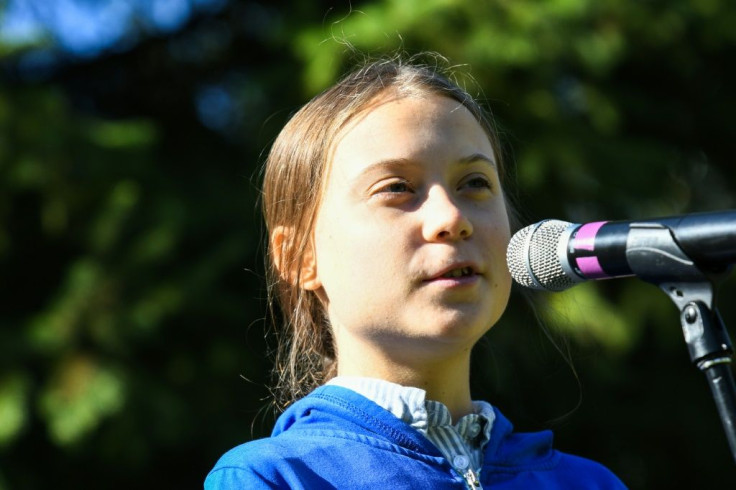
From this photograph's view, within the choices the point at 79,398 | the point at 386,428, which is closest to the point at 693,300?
the point at 386,428

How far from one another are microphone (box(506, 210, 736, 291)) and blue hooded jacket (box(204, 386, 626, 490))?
0.35 meters

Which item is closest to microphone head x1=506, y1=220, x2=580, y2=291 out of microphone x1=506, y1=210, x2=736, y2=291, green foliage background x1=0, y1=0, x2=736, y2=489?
microphone x1=506, y1=210, x2=736, y2=291

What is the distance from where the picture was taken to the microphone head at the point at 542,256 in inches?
61.2

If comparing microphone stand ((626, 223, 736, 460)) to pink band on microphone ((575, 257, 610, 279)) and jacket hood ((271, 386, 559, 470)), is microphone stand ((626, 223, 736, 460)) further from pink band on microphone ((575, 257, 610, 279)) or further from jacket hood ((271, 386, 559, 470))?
jacket hood ((271, 386, 559, 470))

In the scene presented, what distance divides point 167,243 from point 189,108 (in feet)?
4.70

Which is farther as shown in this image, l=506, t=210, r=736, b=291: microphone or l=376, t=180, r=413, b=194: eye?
l=376, t=180, r=413, b=194: eye

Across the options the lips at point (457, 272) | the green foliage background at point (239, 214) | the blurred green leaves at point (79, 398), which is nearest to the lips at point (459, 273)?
the lips at point (457, 272)

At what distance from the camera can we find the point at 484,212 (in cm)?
187

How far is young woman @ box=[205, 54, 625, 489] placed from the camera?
5.69ft

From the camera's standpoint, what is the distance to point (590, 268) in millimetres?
1510

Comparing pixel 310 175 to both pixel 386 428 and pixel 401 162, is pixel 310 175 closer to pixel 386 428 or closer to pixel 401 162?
pixel 401 162

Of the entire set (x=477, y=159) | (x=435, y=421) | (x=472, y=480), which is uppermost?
(x=477, y=159)

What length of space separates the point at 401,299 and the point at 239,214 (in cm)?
301

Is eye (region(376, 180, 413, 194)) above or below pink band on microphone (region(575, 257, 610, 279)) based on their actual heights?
above
